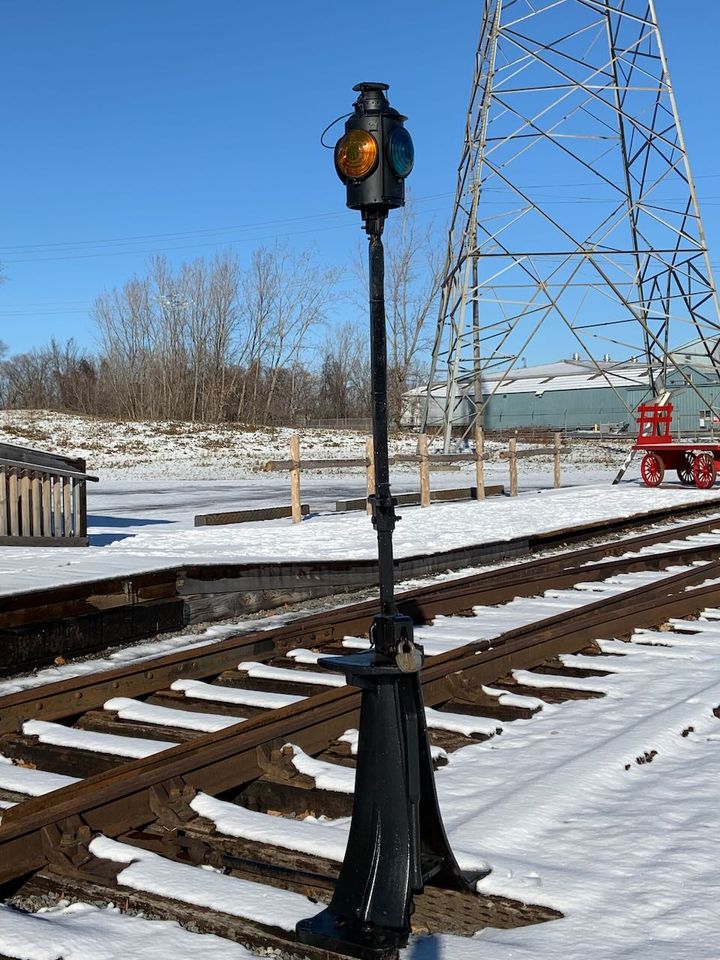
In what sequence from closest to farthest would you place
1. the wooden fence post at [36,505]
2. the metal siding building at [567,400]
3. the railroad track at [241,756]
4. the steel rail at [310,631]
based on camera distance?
the railroad track at [241,756] → the steel rail at [310,631] → the wooden fence post at [36,505] → the metal siding building at [567,400]

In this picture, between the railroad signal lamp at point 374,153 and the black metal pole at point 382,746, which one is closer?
the black metal pole at point 382,746

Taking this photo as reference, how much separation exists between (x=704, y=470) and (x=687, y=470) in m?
0.59

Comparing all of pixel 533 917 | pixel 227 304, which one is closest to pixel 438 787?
pixel 533 917

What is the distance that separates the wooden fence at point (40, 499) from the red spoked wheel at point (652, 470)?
1385cm

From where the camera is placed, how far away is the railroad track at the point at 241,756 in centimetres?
347

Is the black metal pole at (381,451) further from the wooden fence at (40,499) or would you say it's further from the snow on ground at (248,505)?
the wooden fence at (40,499)

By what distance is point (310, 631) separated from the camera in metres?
7.89

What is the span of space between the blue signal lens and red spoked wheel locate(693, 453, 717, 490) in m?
19.8

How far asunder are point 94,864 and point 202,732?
1774 millimetres

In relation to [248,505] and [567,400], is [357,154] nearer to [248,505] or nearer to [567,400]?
[248,505]

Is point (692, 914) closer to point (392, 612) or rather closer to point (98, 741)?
point (392, 612)

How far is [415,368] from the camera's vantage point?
3022 inches

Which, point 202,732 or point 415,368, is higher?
point 415,368

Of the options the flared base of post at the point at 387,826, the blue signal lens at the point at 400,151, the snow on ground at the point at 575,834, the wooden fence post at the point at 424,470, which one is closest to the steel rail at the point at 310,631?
the snow on ground at the point at 575,834
